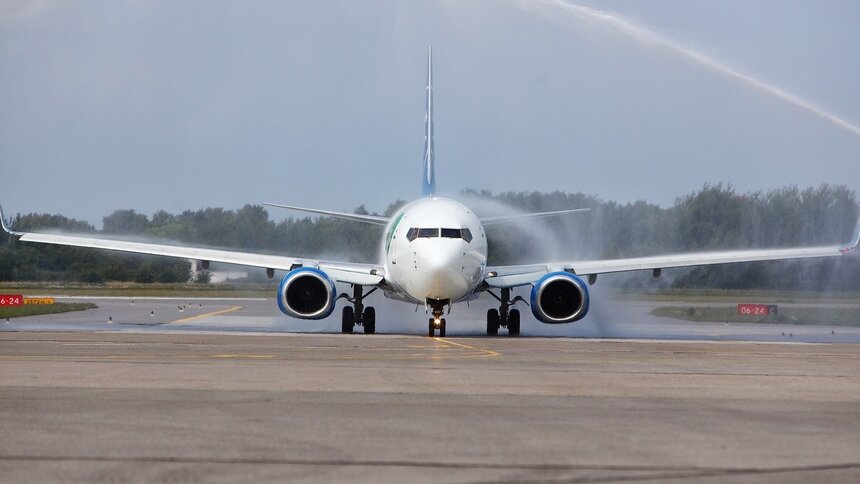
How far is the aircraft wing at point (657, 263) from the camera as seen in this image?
113 ft

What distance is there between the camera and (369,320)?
35.2m

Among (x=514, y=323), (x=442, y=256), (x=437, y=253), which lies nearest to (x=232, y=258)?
(x=437, y=253)

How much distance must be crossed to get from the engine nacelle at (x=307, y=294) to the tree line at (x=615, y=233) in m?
9.13

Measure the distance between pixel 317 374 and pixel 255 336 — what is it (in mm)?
12201

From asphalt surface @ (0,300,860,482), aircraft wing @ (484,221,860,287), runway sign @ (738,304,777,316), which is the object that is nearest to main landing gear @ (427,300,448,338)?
aircraft wing @ (484,221,860,287)

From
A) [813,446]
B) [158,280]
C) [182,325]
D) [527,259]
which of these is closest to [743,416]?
[813,446]

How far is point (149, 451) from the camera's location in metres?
9.70

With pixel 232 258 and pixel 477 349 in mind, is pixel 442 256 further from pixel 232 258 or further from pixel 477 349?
pixel 232 258

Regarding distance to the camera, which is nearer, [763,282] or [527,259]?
[527,259]

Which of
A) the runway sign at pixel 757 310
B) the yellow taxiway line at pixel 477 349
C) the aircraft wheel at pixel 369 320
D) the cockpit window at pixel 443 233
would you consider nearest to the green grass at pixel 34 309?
the aircraft wheel at pixel 369 320

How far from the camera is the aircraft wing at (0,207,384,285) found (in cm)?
3478

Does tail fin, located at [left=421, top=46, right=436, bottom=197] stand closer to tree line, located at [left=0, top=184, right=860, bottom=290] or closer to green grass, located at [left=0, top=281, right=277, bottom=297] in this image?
tree line, located at [left=0, top=184, right=860, bottom=290]

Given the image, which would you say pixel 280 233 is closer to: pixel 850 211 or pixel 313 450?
pixel 850 211

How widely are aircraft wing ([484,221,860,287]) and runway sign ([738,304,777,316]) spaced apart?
1201 cm
